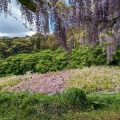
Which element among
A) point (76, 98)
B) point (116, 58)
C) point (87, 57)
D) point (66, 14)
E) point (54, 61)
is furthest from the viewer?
point (54, 61)

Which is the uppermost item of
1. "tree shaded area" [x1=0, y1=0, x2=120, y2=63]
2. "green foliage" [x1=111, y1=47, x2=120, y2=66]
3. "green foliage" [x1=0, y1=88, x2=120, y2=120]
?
"tree shaded area" [x1=0, y1=0, x2=120, y2=63]

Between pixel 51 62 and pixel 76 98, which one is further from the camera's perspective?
pixel 51 62

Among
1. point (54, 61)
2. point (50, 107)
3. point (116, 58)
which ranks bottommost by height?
point (50, 107)

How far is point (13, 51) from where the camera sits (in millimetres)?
30328

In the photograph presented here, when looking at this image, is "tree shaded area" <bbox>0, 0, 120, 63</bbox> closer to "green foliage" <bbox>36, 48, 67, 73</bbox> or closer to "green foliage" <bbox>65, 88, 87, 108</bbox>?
"green foliage" <bbox>65, 88, 87, 108</bbox>

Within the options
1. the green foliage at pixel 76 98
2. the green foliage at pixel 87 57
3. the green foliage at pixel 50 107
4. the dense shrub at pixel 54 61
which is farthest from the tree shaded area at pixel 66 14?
the green foliage at pixel 87 57

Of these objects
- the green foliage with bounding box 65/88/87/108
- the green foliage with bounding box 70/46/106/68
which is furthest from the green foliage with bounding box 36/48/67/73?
the green foliage with bounding box 65/88/87/108

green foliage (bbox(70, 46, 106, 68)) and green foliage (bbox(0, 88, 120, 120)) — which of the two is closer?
green foliage (bbox(0, 88, 120, 120))

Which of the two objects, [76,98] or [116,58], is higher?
[116,58]

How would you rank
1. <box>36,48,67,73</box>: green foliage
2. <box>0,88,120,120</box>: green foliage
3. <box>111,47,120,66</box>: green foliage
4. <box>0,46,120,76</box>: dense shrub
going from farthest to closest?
<box>36,48,67,73</box>: green foliage, <box>0,46,120,76</box>: dense shrub, <box>111,47,120,66</box>: green foliage, <box>0,88,120,120</box>: green foliage

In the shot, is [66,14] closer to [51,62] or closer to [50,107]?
[50,107]

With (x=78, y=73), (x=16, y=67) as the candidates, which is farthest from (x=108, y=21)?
(x=16, y=67)

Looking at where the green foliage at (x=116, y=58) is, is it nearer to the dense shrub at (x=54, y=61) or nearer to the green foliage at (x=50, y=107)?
the dense shrub at (x=54, y=61)

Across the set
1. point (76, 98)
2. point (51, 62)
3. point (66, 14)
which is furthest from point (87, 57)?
point (66, 14)
